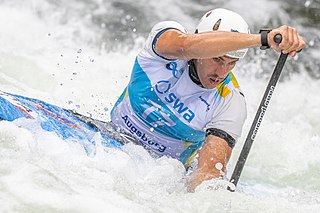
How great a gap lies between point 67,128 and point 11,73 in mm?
3061

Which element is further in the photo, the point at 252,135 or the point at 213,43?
the point at 252,135

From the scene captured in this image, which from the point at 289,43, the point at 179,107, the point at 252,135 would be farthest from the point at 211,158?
the point at 289,43

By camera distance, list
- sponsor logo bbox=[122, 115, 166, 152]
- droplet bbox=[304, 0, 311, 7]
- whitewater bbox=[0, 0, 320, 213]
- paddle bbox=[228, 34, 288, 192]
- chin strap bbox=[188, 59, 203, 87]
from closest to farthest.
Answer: whitewater bbox=[0, 0, 320, 213]
paddle bbox=[228, 34, 288, 192]
chin strap bbox=[188, 59, 203, 87]
sponsor logo bbox=[122, 115, 166, 152]
droplet bbox=[304, 0, 311, 7]

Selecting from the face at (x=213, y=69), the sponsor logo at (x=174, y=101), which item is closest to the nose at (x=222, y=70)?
the face at (x=213, y=69)

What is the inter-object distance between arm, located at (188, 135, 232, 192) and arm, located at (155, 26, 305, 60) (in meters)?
0.48

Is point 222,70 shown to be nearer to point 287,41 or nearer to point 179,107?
point 179,107

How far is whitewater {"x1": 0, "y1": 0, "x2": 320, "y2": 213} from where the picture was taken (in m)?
2.63

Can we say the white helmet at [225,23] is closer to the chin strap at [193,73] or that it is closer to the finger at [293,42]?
the chin strap at [193,73]

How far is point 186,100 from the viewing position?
11.9 feet

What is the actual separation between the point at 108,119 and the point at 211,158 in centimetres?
198

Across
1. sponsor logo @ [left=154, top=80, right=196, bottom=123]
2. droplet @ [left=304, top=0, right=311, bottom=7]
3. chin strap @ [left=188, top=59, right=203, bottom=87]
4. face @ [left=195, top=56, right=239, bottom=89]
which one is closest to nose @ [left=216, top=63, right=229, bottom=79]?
face @ [left=195, top=56, right=239, bottom=89]

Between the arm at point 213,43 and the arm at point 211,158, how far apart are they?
48 centimetres

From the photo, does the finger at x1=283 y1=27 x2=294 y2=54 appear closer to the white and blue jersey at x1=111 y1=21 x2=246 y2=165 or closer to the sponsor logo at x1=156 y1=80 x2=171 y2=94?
the white and blue jersey at x1=111 y1=21 x2=246 y2=165

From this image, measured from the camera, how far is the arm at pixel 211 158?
340 centimetres
